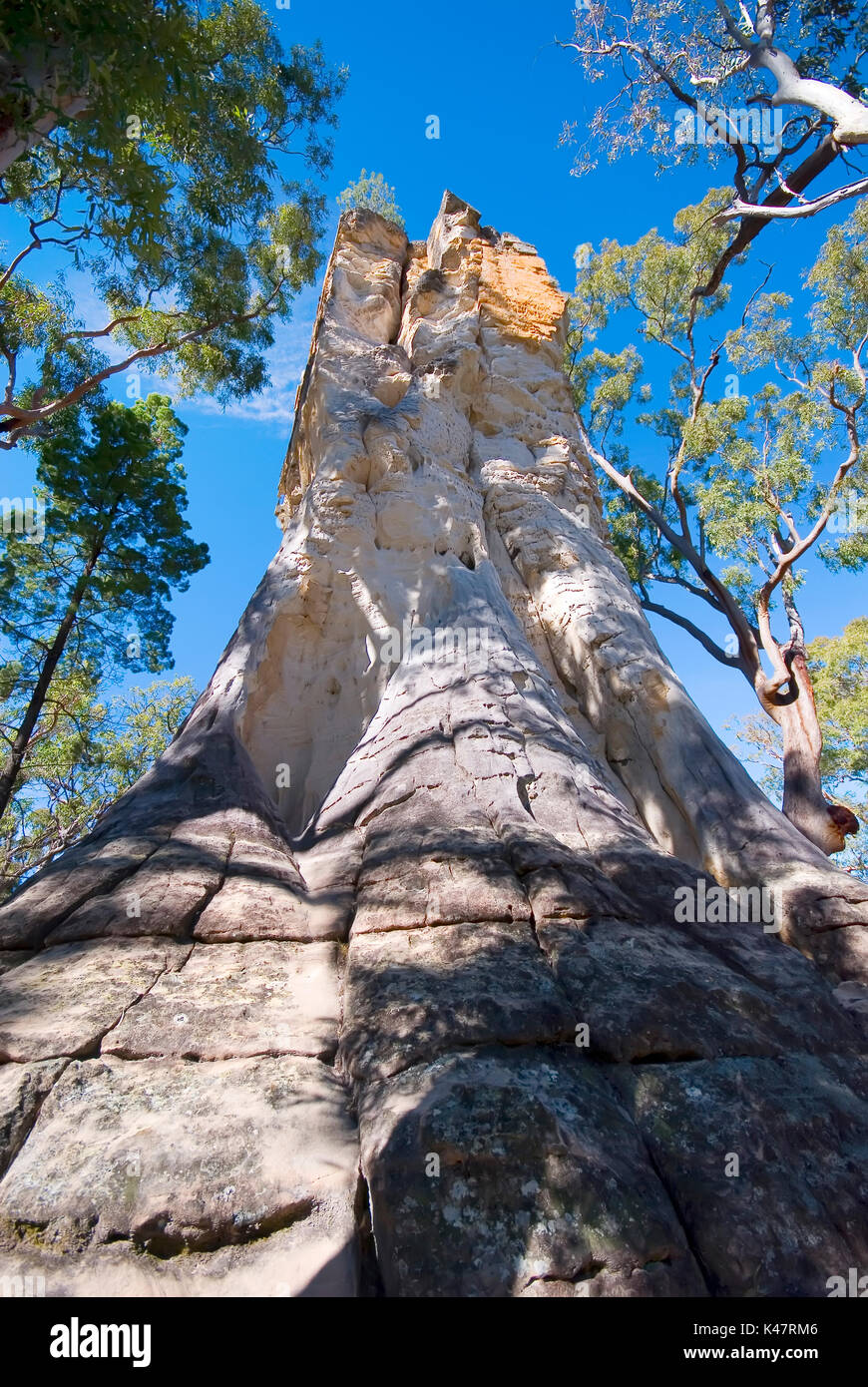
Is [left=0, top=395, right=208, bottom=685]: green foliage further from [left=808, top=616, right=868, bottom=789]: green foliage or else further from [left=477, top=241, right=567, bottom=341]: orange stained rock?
[left=808, top=616, right=868, bottom=789]: green foliage

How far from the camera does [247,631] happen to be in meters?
7.04

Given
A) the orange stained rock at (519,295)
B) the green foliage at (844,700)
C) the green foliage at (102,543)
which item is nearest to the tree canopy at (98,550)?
the green foliage at (102,543)

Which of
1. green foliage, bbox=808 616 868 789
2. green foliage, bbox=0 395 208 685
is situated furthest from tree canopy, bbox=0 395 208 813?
green foliage, bbox=808 616 868 789

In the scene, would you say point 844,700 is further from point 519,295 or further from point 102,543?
point 102,543

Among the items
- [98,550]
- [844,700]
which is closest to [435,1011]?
[98,550]

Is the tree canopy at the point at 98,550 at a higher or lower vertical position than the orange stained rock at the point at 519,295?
lower

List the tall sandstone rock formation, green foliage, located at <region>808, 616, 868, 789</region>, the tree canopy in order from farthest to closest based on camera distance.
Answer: green foliage, located at <region>808, 616, 868, 789</region>, the tree canopy, the tall sandstone rock formation

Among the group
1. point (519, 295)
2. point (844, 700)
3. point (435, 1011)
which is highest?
point (519, 295)

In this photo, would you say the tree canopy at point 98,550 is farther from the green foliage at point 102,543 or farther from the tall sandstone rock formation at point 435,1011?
the tall sandstone rock formation at point 435,1011

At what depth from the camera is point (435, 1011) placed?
303 cm

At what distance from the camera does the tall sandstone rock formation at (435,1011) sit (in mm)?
2314

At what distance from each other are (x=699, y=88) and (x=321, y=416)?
6.71m

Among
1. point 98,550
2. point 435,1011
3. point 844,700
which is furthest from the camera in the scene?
point 844,700

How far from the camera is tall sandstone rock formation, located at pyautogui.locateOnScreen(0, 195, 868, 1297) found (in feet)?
7.59
